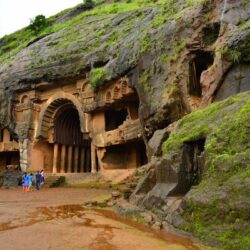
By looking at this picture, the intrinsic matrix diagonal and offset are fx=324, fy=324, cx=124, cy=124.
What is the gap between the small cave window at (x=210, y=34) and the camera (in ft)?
45.4

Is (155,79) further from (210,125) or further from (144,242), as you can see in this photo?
(144,242)

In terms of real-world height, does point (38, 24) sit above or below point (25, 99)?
above

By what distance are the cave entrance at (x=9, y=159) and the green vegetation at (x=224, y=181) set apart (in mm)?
→ 25088

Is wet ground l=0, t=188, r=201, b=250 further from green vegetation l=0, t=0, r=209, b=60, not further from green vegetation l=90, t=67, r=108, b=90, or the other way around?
green vegetation l=0, t=0, r=209, b=60

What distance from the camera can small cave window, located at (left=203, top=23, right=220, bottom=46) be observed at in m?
13.8

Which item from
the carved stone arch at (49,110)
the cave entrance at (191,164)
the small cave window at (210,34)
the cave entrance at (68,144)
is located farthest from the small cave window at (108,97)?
the cave entrance at (191,164)

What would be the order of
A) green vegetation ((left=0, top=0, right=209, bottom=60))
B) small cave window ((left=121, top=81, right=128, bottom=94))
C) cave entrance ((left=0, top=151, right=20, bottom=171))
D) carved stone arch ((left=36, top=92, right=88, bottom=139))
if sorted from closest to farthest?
small cave window ((left=121, top=81, right=128, bottom=94)) < carved stone arch ((left=36, top=92, right=88, bottom=139)) < cave entrance ((left=0, top=151, right=20, bottom=171)) < green vegetation ((left=0, top=0, right=209, bottom=60))

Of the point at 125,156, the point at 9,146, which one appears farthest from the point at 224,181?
the point at 9,146

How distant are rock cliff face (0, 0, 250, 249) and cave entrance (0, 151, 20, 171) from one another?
18.0ft

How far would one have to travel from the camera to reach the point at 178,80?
47.4ft

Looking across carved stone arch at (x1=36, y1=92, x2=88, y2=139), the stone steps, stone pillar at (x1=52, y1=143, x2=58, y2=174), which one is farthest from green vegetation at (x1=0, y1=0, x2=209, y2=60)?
the stone steps

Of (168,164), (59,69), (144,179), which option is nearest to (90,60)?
(59,69)

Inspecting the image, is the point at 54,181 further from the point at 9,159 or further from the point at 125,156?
the point at 9,159

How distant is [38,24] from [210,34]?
31617 mm
